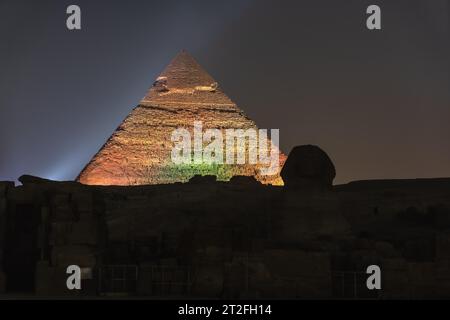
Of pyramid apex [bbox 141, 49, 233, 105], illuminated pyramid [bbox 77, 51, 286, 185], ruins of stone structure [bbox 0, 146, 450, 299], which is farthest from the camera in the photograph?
pyramid apex [bbox 141, 49, 233, 105]

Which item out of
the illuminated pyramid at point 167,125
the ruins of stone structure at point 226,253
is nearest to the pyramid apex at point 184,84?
the illuminated pyramid at point 167,125

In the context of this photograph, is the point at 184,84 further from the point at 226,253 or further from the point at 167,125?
the point at 226,253

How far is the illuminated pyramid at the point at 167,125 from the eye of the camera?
102375mm

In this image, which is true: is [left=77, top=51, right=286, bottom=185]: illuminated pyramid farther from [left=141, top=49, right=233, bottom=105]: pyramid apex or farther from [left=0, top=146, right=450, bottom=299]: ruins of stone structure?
[left=0, top=146, right=450, bottom=299]: ruins of stone structure

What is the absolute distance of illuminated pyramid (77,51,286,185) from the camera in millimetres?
102375

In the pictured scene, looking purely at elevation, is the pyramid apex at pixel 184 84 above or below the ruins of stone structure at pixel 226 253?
above

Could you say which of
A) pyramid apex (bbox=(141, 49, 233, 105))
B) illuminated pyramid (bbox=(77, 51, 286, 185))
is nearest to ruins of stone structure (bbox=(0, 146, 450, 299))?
illuminated pyramid (bbox=(77, 51, 286, 185))

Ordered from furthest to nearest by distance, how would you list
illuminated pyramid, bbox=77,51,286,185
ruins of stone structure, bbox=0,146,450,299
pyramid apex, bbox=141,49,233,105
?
pyramid apex, bbox=141,49,233,105, illuminated pyramid, bbox=77,51,286,185, ruins of stone structure, bbox=0,146,450,299

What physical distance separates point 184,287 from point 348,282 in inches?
118

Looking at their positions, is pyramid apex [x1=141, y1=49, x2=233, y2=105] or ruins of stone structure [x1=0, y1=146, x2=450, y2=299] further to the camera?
pyramid apex [x1=141, y1=49, x2=233, y2=105]

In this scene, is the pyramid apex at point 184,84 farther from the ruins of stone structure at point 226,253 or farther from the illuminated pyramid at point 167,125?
the ruins of stone structure at point 226,253

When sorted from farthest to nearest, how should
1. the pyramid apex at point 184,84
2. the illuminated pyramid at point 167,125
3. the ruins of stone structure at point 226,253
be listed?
the pyramid apex at point 184,84 < the illuminated pyramid at point 167,125 < the ruins of stone structure at point 226,253

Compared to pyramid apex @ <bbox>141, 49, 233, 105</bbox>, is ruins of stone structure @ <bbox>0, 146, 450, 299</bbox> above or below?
below
